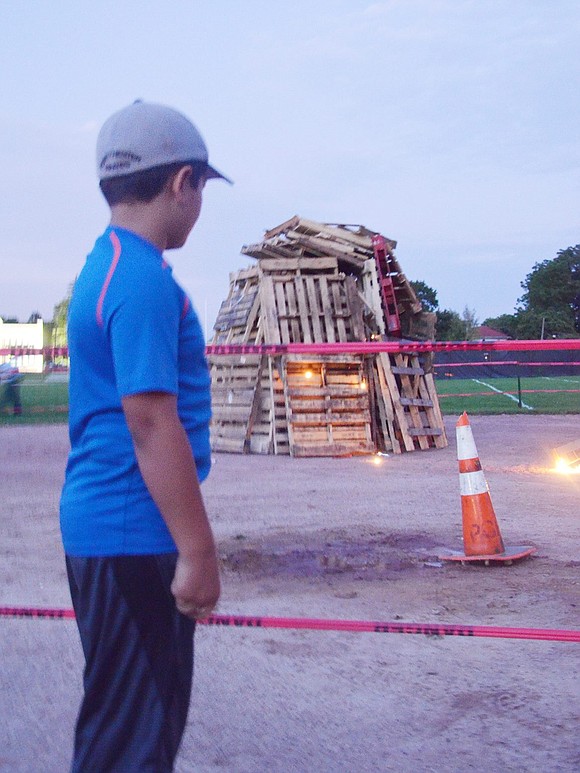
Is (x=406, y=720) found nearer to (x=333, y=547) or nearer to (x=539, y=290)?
(x=333, y=547)

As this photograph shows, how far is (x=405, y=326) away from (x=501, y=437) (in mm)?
2870

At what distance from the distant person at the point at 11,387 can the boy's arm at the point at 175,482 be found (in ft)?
51.5

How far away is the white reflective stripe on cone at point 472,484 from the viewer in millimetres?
5590

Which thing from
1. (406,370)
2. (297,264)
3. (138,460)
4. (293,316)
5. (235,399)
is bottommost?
(235,399)

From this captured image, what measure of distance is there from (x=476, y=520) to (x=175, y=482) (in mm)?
4168

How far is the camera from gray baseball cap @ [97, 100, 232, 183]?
5.96 ft

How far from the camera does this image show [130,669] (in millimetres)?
1764

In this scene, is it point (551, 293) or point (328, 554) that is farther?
point (551, 293)

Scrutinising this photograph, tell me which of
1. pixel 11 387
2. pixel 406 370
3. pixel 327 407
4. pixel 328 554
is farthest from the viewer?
pixel 11 387

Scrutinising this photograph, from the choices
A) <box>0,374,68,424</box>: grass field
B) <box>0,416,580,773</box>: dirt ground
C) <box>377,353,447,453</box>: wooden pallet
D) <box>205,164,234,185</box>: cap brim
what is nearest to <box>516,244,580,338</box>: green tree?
<box>0,374,68,424</box>: grass field

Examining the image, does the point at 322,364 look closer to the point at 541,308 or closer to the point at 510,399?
the point at 510,399

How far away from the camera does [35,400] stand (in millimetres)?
22906

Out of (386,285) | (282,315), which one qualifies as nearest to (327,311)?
(282,315)

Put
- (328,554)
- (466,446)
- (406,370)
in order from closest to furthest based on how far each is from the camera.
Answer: (466,446), (328,554), (406,370)
